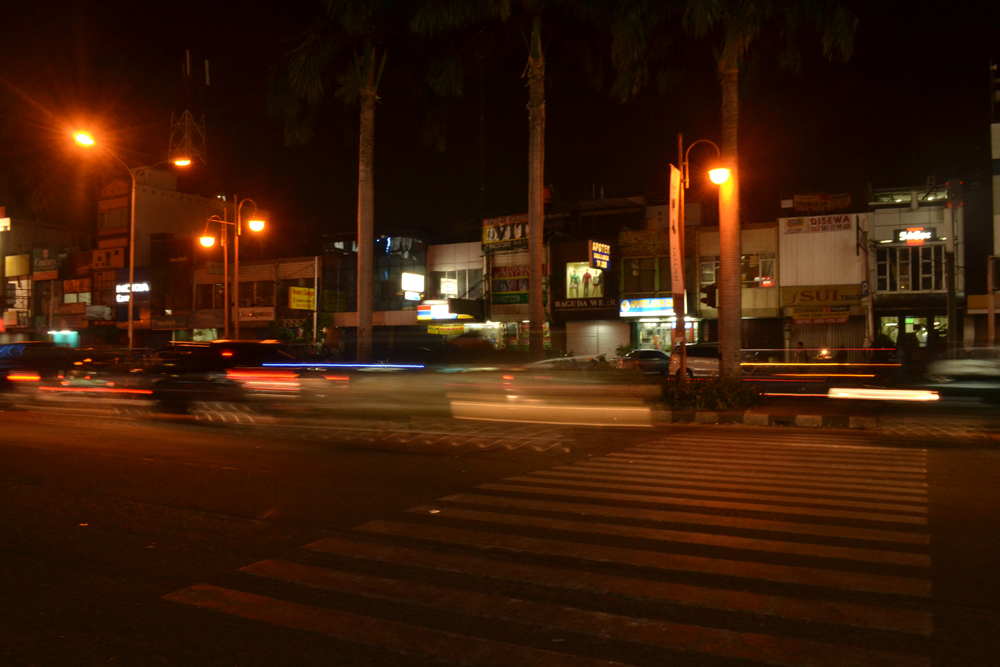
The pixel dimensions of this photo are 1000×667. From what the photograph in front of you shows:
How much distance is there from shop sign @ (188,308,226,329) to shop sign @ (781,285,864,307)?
35.4 metres

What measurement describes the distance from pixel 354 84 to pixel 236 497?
63.8ft

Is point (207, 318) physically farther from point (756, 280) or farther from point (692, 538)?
point (692, 538)

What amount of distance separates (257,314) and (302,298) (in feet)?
21.1

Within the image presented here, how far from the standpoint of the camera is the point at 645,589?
5.10 metres

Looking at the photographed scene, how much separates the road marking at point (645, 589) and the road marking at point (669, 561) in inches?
15.1

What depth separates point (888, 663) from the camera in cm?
388

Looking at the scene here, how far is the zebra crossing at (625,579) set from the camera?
4172 mm

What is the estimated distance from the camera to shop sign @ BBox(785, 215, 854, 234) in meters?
34.2

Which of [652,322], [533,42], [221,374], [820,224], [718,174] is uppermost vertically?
[533,42]

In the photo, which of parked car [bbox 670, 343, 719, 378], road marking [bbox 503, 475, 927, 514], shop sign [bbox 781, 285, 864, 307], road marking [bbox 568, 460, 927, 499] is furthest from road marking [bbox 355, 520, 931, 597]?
shop sign [bbox 781, 285, 864, 307]

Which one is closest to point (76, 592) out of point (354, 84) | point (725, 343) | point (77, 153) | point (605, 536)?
point (605, 536)

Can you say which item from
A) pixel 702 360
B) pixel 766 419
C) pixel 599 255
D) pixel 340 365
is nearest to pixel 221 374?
pixel 340 365

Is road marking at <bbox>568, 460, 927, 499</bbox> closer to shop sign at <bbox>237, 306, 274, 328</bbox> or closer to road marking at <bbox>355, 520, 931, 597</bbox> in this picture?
road marking at <bbox>355, 520, 931, 597</bbox>

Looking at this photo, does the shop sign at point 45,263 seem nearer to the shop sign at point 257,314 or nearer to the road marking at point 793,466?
the shop sign at point 257,314
